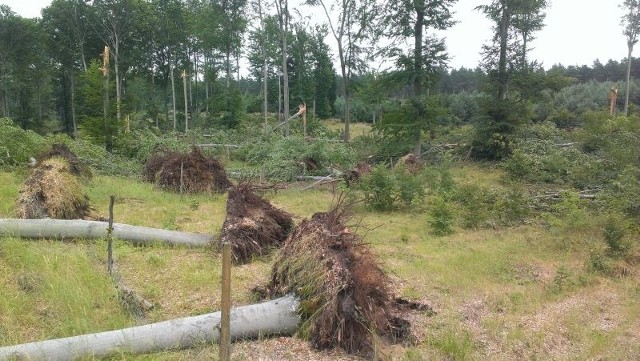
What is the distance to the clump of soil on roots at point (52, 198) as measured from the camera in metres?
7.88

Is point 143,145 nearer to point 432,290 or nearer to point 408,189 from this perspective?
point 408,189

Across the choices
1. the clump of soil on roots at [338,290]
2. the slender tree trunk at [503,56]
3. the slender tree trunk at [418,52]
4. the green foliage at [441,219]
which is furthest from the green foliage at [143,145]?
the clump of soil on roots at [338,290]

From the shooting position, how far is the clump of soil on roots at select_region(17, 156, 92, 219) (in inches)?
310

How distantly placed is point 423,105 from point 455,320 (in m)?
13.0

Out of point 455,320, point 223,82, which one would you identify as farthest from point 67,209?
point 223,82

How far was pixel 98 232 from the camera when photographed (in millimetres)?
7422

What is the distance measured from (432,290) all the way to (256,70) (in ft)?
149

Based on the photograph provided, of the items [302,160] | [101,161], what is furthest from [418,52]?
[101,161]

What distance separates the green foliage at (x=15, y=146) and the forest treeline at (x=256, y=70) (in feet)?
20.5

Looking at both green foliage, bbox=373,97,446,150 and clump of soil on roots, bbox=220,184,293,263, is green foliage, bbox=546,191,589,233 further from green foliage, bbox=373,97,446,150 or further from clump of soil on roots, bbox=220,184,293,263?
green foliage, bbox=373,97,446,150

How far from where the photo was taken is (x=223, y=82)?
4356cm

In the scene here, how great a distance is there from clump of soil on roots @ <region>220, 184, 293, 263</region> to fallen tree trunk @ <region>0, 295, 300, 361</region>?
2071mm

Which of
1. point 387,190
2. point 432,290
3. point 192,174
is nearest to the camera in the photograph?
point 432,290

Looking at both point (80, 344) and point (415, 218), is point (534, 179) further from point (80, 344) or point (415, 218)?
point (80, 344)
